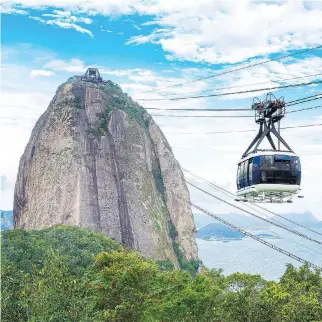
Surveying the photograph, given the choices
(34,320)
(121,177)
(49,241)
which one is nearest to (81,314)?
(34,320)

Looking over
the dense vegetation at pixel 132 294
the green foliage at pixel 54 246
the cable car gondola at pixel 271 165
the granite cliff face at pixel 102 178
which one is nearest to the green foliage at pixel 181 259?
the granite cliff face at pixel 102 178

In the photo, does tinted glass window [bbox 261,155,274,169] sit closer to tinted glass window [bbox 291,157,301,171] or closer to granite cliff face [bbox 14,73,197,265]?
tinted glass window [bbox 291,157,301,171]

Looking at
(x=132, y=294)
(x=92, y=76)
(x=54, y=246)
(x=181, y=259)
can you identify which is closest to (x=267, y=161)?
(x=132, y=294)

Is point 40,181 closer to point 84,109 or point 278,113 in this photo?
point 84,109

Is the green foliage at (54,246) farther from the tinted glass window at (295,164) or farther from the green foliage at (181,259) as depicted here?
the tinted glass window at (295,164)

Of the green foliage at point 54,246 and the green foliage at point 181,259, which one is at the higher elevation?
the green foliage at point 54,246

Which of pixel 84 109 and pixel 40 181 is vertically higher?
pixel 84 109
